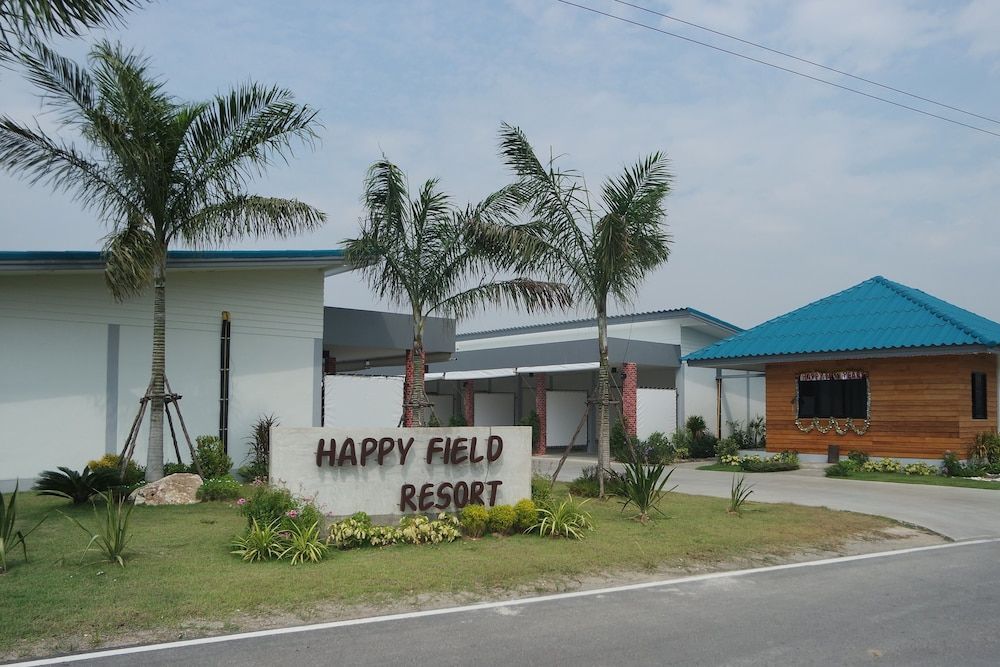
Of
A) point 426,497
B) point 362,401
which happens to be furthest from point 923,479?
point 426,497

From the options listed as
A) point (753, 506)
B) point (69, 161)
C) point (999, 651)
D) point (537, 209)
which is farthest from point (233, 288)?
point (999, 651)

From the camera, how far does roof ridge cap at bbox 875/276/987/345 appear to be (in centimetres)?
1968

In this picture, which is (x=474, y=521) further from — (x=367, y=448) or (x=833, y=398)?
(x=833, y=398)

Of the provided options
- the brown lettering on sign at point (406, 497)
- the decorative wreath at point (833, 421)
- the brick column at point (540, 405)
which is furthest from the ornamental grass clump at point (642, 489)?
the brick column at point (540, 405)

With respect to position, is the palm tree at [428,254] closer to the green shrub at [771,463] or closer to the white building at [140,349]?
the white building at [140,349]

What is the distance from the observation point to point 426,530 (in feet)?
33.6

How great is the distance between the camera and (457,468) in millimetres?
11344

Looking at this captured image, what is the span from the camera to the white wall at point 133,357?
1453 cm

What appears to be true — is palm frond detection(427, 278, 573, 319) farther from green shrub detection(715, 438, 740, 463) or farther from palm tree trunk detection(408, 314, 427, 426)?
green shrub detection(715, 438, 740, 463)

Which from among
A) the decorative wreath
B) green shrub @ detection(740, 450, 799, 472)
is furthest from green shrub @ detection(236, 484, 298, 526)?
the decorative wreath

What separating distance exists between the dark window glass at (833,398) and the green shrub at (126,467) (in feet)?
58.1

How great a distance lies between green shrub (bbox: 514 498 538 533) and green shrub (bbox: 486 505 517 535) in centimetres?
7

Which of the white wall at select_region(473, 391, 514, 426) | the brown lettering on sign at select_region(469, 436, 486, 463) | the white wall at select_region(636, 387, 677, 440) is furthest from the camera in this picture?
the white wall at select_region(473, 391, 514, 426)

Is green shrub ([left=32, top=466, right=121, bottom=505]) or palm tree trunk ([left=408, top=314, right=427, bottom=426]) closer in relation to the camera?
green shrub ([left=32, top=466, right=121, bottom=505])
